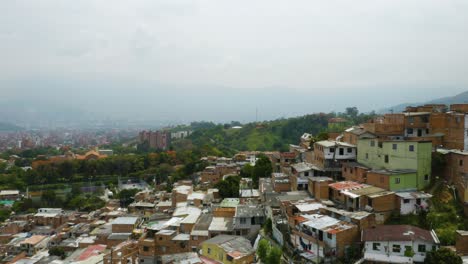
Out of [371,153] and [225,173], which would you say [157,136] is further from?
[371,153]

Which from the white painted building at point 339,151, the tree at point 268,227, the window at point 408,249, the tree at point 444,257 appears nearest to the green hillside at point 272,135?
the white painted building at point 339,151

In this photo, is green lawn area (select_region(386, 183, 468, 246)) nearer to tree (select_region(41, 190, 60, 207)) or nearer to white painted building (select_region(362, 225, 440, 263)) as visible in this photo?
white painted building (select_region(362, 225, 440, 263))

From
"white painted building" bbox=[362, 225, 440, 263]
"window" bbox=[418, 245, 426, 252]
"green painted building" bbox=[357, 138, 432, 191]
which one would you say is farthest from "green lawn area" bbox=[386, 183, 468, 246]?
"window" bbox=[418, 245, 426, 252]

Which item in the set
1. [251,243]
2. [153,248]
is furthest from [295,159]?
[153,248]

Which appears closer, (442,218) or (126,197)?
(442,218)

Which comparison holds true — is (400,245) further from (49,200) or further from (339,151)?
(49,200)

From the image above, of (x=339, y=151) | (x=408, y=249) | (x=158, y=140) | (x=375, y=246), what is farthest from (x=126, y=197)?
(x=158, y=140)
